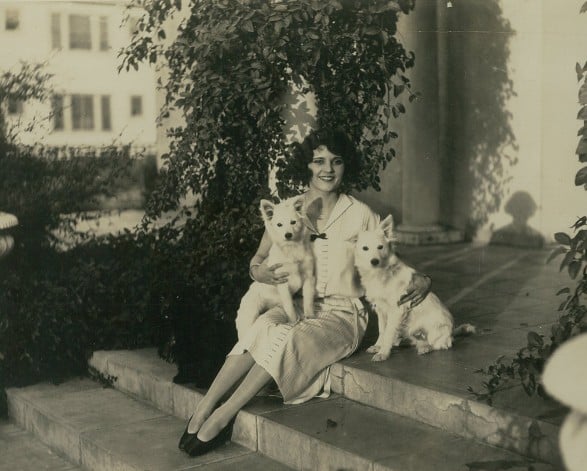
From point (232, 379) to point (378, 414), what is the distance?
0.75 m

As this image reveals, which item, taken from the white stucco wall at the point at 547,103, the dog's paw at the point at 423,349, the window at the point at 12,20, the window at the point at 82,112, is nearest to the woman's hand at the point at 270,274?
the dog's paw at the point at 423,349

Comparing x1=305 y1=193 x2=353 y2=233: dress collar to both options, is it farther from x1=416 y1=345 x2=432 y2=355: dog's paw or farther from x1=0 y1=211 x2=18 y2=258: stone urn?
x1=0 y1=211 x2=18 y2=258: stone urn

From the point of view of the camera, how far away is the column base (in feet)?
29.9

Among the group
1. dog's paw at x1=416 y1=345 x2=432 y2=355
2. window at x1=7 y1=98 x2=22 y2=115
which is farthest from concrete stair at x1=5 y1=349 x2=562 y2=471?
window at x1=7 y1=98 x2=22 y2=115

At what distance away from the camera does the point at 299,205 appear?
455 cm

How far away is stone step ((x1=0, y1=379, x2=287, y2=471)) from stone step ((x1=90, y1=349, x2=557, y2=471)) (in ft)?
0.38

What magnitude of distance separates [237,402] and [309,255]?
0.86 meters

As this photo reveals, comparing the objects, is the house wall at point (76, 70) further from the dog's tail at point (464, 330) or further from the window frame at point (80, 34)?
the dog's tail at point (464, 330)

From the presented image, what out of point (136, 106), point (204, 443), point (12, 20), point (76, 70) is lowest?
point (204, 443)

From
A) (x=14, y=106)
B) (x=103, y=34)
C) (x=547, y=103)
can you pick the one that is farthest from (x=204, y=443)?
(x=103, y=34)

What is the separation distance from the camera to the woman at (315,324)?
4324 millimetres

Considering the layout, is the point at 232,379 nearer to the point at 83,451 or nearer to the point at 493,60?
the point at 83,451

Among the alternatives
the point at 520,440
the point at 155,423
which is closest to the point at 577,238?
the point at 520,440

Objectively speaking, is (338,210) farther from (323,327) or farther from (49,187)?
(49,187)
